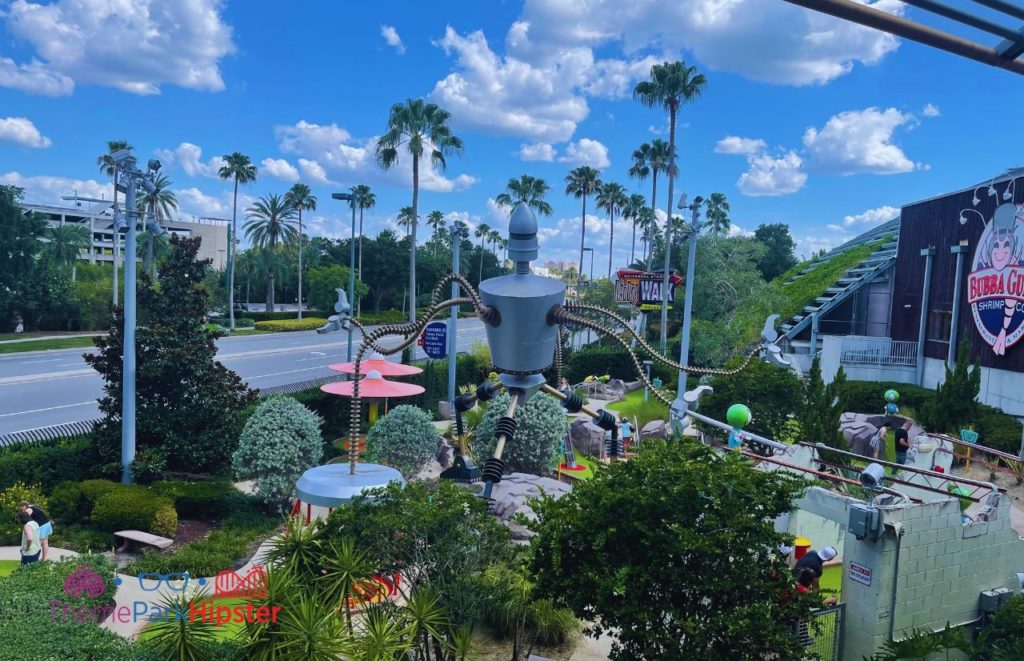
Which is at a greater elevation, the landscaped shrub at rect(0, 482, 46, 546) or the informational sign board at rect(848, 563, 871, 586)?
the informational sign board at rect(848, 563, 871, 586)

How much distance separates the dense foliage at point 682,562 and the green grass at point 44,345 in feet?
132

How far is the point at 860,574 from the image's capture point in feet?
27.0

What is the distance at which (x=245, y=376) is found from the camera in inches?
1252

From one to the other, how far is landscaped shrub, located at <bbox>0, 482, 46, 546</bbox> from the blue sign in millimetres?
12859

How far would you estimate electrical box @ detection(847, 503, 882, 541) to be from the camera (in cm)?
795

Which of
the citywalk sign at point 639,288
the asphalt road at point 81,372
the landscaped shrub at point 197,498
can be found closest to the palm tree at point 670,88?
the citywalk sign at point 639,288

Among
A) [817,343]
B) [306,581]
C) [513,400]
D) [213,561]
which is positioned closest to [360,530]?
[306,581]

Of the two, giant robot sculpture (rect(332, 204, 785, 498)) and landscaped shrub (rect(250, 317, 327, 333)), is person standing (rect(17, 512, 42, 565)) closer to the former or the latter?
giant robot sculpture (rect(332, 204, 785, 498))

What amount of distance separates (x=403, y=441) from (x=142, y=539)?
18.2 feet

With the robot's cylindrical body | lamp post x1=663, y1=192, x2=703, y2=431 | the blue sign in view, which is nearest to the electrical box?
the robot's cylindrical body

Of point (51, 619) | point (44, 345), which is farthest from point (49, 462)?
point (44, 345)

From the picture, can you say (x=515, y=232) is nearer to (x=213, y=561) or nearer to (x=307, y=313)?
(x=213, y=561)

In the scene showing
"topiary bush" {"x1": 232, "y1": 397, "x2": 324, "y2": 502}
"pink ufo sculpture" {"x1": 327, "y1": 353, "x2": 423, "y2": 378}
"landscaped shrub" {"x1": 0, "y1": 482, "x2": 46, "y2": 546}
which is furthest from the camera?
"pink ufo sculpture" {"x1": 327, "y1": 353, "x2": 423, "y2": 378}

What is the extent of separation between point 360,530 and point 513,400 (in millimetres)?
2144
